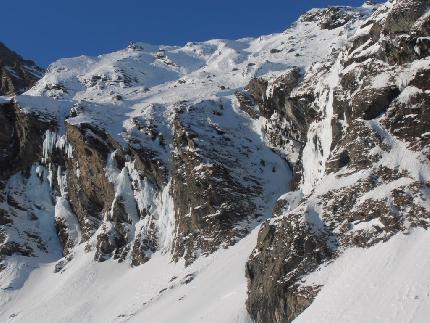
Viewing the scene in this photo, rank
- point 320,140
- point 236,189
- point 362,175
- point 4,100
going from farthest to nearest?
1. point 4,100
2. point 236,189
3. point 320,140
4. point 362,175

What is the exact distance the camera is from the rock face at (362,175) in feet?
128

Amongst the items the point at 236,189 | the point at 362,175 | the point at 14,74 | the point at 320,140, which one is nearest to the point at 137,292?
the point at 236,189

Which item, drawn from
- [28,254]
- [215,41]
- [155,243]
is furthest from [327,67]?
[215,41]

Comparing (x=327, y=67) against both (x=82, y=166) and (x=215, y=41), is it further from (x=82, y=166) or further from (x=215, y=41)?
(x=215, y=41)

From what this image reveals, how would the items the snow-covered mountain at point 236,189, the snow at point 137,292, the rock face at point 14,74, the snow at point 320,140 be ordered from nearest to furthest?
1. the snow-covered mountain at point 236,189
2. the snow at point 137,292
3. the snow at point 320,140
4. the rock face at point 14,74

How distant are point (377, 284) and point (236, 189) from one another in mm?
28001

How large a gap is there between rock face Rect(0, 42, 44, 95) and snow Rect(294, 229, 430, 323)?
86.5 m

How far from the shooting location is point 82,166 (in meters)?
75.3

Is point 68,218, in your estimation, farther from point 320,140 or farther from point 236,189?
point 320,140

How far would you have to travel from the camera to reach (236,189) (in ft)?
201

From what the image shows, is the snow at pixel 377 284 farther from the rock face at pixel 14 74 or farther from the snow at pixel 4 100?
the rock face at pixel 14 74

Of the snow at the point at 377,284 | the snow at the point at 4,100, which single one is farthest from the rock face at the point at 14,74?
the snow at the point at 377,284

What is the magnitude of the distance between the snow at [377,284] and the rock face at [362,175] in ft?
2.81

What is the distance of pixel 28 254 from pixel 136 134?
1729 centimetres
